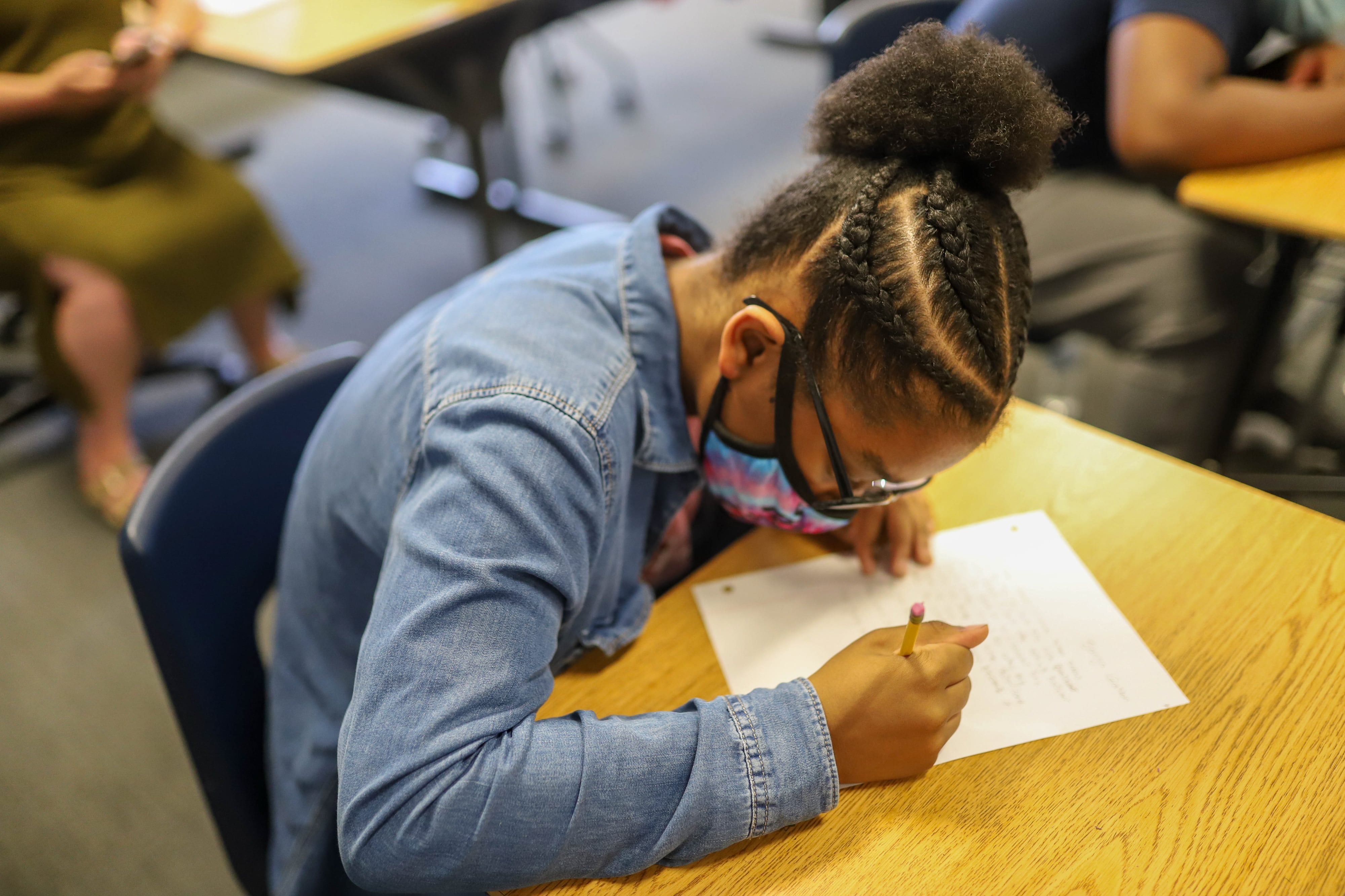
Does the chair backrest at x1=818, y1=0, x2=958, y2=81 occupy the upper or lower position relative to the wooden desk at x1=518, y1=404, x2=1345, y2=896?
upper

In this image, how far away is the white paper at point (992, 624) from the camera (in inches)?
30.0

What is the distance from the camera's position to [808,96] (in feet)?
12.5

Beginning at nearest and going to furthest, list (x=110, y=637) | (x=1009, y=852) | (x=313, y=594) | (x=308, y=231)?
(x=1009, y=852) → (x=313, y=594) → (x=110, y=637) → (x=308, y=231)

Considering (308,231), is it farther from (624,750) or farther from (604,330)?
(624,750)

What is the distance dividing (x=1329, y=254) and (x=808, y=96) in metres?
2.22

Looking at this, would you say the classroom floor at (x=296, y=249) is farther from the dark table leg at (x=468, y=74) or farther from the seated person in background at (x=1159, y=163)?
the seated person in background at (x=1159, y=163)

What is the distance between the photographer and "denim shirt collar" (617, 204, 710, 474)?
2.70ft

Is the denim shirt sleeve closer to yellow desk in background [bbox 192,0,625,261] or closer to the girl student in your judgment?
the girl student

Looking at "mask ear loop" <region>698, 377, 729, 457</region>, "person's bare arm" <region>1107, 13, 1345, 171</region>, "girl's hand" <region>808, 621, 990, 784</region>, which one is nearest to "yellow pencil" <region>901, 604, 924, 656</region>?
"girl's hand" <region>808, 621, 990, 784</region>

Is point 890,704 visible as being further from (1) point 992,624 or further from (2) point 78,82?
(2) point 78,82

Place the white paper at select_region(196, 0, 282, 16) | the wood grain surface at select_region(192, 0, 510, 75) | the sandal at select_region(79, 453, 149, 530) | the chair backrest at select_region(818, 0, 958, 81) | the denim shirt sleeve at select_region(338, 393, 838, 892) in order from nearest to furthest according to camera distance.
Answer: the denim shirt sleeve at select_region(338, 393, 838, 892) < the chair backrest at select_region(818, 0, 958, 81) < the wood grain surface at select_region(192, 0, 510, 75) < the sandal at select_region(79, 453, 149, 530) < the white paper at select_region(196, 0, 282, 16)

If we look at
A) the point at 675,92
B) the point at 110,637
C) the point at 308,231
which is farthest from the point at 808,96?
the point at 110,637

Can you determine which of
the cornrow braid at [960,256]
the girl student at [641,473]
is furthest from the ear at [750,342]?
the cornrow braid at [960,256]

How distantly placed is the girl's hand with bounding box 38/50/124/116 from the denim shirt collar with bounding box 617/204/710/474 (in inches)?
60.5
